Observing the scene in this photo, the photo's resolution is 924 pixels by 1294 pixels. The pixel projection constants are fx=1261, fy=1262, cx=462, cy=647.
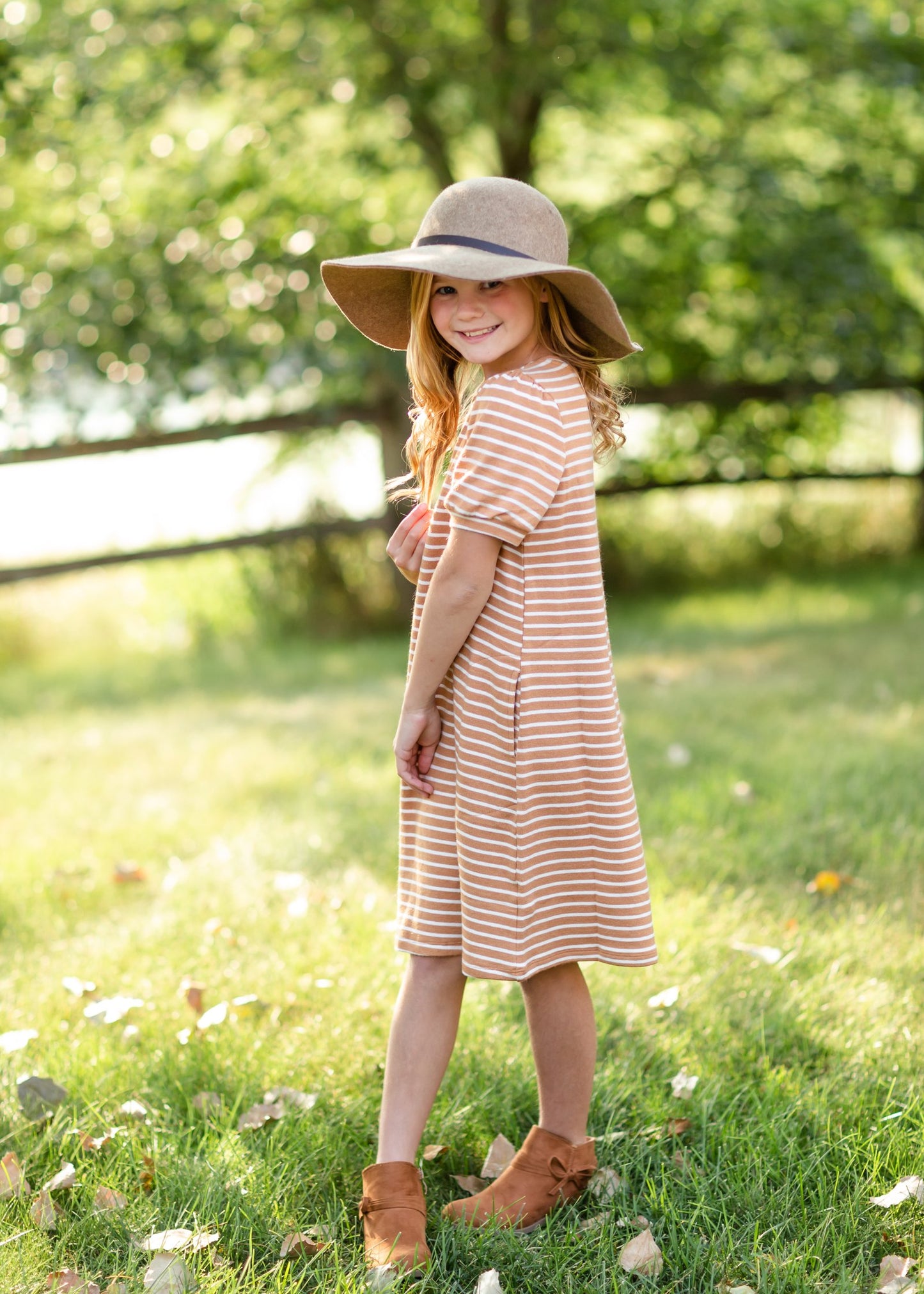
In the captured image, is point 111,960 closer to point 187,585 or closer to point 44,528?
point 187,585

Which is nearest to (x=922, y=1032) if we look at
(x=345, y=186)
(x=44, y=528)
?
(x=345, y=186)

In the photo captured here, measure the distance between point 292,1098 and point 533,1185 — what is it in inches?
21.7

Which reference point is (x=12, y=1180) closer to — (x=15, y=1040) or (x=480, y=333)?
(x=15, y=1040)

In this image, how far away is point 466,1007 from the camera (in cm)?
283

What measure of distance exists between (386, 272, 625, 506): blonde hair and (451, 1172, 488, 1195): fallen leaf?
49.2 inches

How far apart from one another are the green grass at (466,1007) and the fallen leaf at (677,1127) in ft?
0.06

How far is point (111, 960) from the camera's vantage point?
10.3 ft

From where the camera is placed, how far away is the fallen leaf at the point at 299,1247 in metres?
2.05

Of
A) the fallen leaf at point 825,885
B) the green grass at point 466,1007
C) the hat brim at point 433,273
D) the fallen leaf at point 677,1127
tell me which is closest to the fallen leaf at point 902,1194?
the green grass at point 466,1007

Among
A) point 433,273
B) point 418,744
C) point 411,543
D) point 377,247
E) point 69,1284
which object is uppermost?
point 377,247

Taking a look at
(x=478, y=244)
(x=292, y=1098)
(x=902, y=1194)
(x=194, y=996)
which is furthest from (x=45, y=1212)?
(x=478, y=244)

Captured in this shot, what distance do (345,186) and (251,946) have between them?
6333mm

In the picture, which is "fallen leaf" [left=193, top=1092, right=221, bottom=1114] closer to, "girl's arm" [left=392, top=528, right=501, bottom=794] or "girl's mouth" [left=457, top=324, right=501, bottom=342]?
"girl's arm" [left=392, top=528, right=501, bottom=794]

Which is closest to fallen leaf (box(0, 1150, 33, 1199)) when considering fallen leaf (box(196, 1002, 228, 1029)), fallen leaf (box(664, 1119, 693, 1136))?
fallen leaf (box(196, 1002, 228, 1029))
